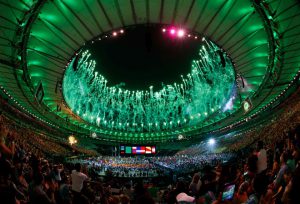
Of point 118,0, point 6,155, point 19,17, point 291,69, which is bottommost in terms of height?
point 6,155

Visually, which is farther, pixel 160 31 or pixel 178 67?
pixel 178 67

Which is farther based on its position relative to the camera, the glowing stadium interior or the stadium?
the glowing stadium interior

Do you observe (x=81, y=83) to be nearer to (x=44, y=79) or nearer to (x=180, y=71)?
(x=44, y=79)

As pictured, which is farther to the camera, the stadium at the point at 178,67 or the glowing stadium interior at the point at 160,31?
the glowing stadium interior at the point at 160,31

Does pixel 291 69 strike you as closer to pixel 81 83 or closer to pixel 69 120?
pixel 81 83

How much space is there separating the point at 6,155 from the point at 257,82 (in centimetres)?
2898

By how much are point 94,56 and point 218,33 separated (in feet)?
57.9

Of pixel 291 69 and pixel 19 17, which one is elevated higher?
pixel 19 17

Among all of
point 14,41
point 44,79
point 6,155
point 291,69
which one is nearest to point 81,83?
point 44,79

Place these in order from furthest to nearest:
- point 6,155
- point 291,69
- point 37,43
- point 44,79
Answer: point 44,79 → point 291,69 → point 37,43 → point 6,155

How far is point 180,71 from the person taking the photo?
45.8 meters

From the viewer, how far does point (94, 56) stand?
37781mm

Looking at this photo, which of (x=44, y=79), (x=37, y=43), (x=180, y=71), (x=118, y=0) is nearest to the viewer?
(x=118, y=0)

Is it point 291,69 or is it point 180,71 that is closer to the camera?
point 291,69
